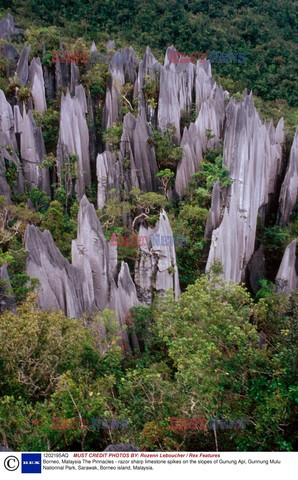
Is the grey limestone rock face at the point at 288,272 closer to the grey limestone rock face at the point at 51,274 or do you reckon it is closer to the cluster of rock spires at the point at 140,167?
the cluster of rock spires at the point at 140,167

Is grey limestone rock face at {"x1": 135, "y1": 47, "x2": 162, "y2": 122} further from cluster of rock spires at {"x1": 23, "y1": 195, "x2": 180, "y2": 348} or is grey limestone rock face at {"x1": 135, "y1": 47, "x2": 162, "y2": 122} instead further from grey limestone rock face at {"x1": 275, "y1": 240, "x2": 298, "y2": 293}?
grey limestone rock face at {"x1": 275, "y1": 240, "x2": 298, "y2": 293}

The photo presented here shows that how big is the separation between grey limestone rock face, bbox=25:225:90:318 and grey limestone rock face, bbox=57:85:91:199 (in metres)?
5.62

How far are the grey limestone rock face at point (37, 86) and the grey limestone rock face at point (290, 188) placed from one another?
830 cm

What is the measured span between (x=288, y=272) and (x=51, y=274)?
5.91m

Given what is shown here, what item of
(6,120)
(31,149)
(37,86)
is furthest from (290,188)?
(37,86)

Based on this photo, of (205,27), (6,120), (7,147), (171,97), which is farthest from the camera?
(205,27)

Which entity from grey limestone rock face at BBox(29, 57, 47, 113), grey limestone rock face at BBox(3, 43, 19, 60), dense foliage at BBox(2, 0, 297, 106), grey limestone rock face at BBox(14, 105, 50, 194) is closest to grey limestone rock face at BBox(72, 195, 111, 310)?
grey limestone rock face at BBox(14, 105, 50, 194)

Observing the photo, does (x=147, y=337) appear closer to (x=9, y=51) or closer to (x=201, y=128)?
(x=201, y=128)

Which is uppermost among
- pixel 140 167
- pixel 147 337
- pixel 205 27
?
pixel 205 27

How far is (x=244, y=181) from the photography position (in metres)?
12.8

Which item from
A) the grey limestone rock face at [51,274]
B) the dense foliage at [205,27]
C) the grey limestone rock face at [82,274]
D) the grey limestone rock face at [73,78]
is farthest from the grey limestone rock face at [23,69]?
the grey limestone rock face at [51,274]

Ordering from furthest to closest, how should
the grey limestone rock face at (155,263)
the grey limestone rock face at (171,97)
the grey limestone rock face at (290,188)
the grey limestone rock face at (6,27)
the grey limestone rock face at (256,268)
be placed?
1. the grey limestone rock face at (6,27)
2. the grey limestone rock face at (171,97)
3. the grey limestone rock face at (290,188)
4. the grey limestone rock face at (256,268)
5. the grey limestone rock face at (155,263)

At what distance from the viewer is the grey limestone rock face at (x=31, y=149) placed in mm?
14250

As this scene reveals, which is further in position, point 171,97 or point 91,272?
point 171,97
